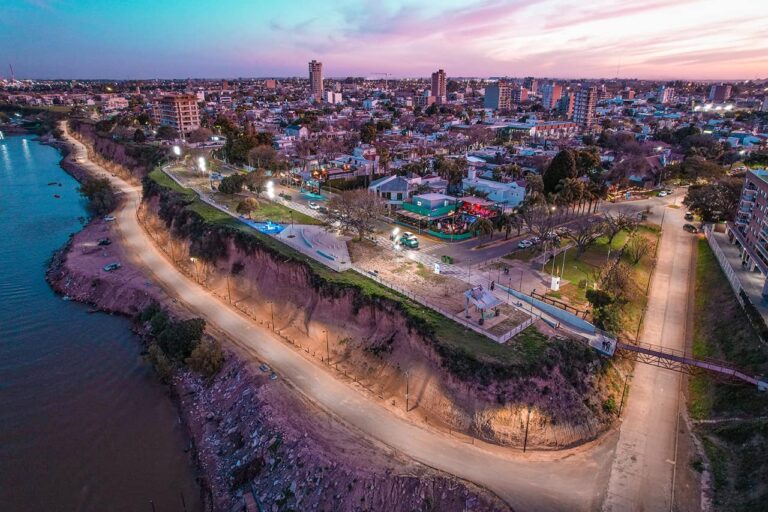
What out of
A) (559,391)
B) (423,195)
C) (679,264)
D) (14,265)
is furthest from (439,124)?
(559,391)

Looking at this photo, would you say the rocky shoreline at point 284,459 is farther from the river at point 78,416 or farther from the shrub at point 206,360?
the river at point 78,416

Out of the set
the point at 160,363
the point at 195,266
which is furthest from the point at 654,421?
the point at 195,266

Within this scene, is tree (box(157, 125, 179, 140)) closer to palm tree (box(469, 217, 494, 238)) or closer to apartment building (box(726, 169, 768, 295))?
palm tree (box(469, 217, 494, 238))

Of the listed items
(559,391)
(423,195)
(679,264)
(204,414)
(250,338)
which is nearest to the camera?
(559,391)

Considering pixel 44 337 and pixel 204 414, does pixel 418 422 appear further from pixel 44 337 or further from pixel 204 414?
pixel 44 337

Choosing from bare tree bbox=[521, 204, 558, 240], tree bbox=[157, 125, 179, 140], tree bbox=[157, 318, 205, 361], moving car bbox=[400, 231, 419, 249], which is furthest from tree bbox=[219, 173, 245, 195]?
tree bbox=[157, 125, 179, 140]

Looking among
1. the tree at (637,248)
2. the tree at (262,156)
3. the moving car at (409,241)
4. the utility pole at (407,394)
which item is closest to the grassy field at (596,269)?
the tree at (637,248)
